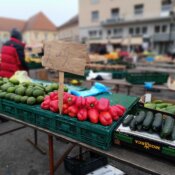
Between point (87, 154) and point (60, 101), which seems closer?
point (60, 101)

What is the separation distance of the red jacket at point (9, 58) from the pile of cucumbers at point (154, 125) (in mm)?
3491

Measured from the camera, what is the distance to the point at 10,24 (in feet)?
201

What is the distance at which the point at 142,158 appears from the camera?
1.58 m

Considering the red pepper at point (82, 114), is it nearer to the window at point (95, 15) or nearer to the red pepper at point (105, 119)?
the red pepper at point (105, 119)

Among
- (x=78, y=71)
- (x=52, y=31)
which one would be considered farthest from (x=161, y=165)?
(x=52, y=31)

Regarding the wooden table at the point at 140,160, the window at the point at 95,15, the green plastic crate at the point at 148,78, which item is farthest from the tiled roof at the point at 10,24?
the wooden table at the point at 140,160

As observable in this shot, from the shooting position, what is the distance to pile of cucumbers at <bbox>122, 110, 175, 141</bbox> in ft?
5.14

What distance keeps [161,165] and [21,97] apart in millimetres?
1701

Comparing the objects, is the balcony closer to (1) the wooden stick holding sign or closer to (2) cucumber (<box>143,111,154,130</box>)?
(1) the wooden stick holding sign

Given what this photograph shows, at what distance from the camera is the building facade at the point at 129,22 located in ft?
87.1

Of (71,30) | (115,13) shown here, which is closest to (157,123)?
(115,13)

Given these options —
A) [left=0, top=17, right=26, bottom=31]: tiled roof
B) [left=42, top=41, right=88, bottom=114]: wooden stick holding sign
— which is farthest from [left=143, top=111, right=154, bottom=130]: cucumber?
[left=0, top=17, right=26, bottom=31]: tiled roof

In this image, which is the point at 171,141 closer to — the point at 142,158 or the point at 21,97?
the point at 142,158

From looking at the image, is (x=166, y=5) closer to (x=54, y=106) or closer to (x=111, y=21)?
(x=111, y=21)
